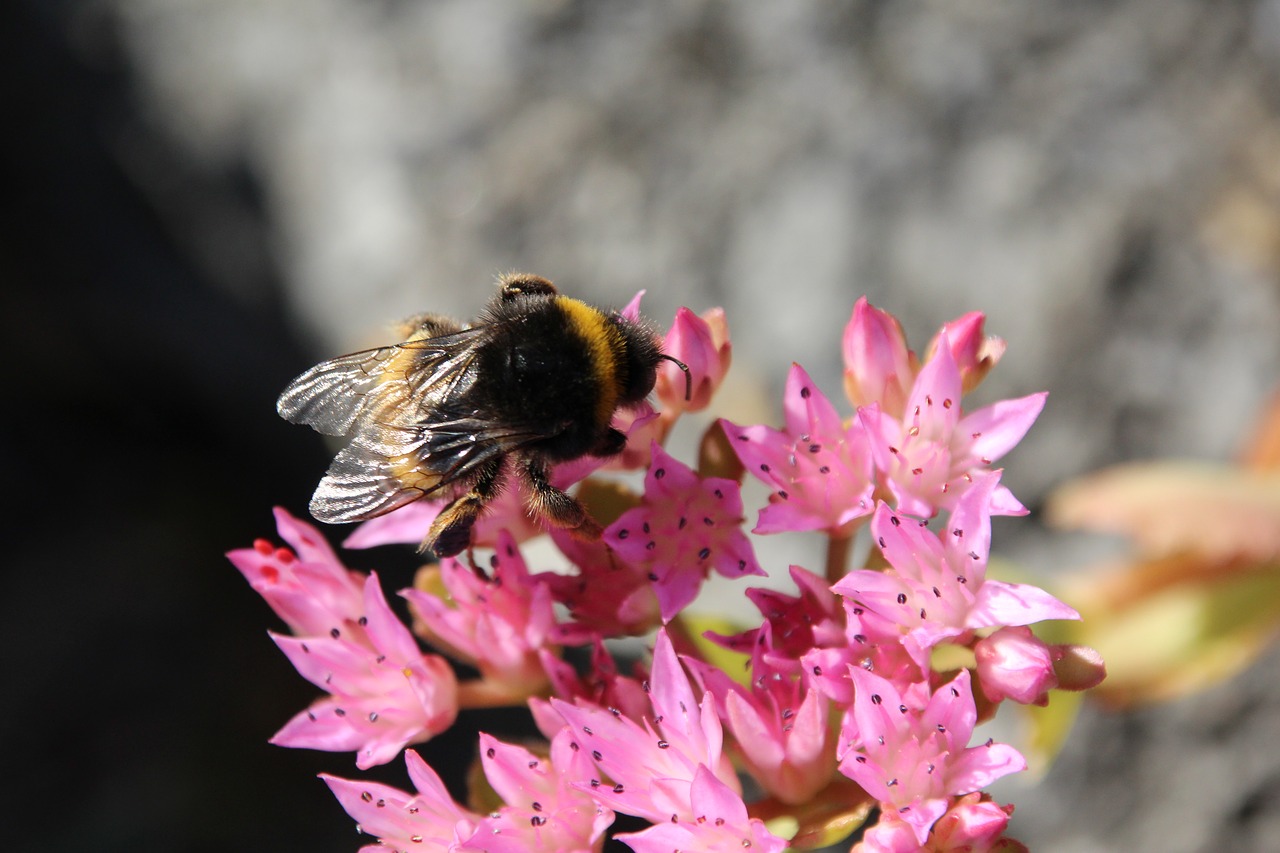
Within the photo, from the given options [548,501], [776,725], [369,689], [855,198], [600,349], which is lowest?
[369,689]

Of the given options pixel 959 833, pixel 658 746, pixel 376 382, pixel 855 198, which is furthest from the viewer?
pixel 855 198

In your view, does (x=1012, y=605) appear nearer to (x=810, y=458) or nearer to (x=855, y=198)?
(x=810, y=458)

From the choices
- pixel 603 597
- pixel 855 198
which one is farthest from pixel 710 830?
pixel 855 198

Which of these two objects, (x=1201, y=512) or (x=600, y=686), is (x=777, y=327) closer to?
(x=1201, y=512)

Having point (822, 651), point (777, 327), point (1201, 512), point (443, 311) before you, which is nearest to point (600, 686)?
point (822, 651)

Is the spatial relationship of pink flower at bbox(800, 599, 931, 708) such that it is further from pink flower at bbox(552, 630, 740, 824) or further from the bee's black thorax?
the bee's black thorax

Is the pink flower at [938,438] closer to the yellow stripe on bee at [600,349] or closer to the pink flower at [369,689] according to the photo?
the yellow stripe on bee at [600,349]
